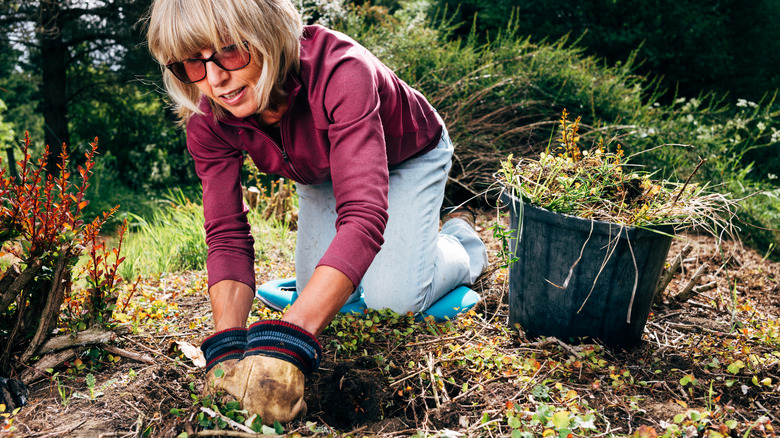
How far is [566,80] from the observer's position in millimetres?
4914

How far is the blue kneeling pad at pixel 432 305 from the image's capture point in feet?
8.49

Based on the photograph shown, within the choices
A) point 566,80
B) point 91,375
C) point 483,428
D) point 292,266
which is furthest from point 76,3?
point 483,428

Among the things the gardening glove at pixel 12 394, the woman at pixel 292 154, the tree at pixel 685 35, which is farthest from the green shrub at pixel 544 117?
the gardening glove at pixel 12 394

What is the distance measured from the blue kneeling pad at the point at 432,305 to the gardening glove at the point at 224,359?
2.99 ft

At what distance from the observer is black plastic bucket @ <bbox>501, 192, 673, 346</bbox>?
1867 mm

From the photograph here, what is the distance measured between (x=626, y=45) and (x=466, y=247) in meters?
5.01

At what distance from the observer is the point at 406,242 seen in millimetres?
2582

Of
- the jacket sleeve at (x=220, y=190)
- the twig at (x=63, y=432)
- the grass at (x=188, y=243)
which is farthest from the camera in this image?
the grass at (x=188, y=243)

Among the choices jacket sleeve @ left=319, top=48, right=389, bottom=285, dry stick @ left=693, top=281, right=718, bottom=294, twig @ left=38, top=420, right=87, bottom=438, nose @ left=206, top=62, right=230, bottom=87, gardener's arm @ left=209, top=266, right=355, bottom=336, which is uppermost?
nose @ left=206, top=62, right=230, bottom=87

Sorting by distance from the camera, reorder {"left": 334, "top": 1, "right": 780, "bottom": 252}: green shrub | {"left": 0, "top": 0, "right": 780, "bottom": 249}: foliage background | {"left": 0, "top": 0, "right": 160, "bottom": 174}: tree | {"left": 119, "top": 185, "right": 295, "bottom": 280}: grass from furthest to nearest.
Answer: {"left": 0, "top": 0, "right": 160, "bottom": 174}: tree
{"left": 0, "top": 0, "right": 780, "bottom": 249}: foliage background
{"left": 334, "top": 1, "right": 780, "bottom": 252}: green shrub
{"left": 119, "top": 185, "right": 295, "bottom": 280}: grass

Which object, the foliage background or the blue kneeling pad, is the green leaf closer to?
the blue kneeling pad

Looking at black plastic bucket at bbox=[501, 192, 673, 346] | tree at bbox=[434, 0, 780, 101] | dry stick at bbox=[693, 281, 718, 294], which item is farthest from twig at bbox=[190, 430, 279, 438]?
tree at bbox=[434, 0, 780, 101]

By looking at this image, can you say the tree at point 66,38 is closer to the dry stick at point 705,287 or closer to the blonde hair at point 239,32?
the blonde hair at point 239,32

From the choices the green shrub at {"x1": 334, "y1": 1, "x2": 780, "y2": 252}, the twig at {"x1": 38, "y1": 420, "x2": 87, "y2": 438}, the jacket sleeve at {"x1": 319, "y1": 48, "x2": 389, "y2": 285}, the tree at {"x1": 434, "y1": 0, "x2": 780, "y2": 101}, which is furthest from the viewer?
the tree at {"x1": 434, "y1": 0, "x2": 780, "y2": 101}
